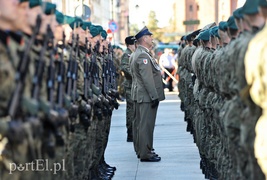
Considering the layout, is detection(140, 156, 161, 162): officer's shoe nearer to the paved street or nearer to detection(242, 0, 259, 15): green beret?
the paved street

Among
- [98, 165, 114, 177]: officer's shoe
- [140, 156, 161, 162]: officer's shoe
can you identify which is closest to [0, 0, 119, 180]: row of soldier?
[98, 165, 114, 177]: officer's shoe

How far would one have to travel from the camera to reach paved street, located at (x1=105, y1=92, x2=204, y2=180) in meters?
14.2

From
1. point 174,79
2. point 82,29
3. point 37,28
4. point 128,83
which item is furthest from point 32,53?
point 174,79

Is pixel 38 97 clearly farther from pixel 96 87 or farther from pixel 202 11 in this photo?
pixel 202 11

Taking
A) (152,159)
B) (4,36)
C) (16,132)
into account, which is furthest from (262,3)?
(152,159)

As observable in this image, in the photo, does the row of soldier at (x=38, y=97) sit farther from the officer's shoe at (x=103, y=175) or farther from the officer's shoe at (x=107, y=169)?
the officer's shoe at (x=107, y=169)

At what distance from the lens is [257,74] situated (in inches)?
312

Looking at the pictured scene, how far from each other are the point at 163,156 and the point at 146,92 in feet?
4.69

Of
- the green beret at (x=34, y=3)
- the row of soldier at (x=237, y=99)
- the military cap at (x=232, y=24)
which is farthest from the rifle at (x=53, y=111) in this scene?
the military cap at (x=232, y=24)

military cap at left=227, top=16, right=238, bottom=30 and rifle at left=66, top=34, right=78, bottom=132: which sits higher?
military cap at left=227, top=16, right=238, bottom=30

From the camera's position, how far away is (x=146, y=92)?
1568cm

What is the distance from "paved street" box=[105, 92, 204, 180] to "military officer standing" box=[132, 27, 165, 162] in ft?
1.00

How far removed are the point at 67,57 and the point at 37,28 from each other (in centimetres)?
197

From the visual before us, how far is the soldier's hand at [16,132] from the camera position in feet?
25.0
